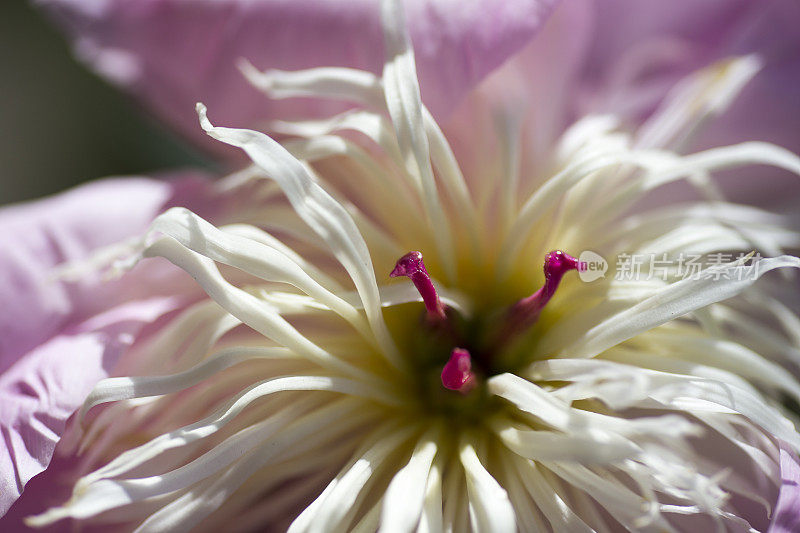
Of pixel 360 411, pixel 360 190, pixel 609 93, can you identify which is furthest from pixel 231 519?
pixel 609 93

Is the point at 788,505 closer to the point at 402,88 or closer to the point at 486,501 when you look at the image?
the point at 486,501

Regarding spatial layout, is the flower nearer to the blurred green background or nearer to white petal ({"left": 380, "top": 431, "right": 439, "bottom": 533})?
white petal ({"left": 380, "top": 431, "right": 439, "bottom": 533})

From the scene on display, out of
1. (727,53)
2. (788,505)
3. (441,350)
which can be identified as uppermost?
(727,53)

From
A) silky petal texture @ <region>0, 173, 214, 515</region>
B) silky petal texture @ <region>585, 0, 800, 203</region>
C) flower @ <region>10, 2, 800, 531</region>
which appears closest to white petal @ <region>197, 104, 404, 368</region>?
flower @ <region>10, 2, 800, 531</region>

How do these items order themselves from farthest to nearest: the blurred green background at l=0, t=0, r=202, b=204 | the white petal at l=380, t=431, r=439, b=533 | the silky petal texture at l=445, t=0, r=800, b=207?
1. the blurred green background at l=0, t=0, r=202, b=204
2. the silky petal texture at l=445, t=0, r=800, b=207
3. the white petal at l=380, t=431, r=439, b=533

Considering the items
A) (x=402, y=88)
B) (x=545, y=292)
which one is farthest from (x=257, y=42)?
(x=545, y=292)

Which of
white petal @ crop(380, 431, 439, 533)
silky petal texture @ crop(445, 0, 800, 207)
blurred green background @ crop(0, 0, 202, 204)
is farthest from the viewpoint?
blurred green background @ crop(0, 0, 202, 204)
